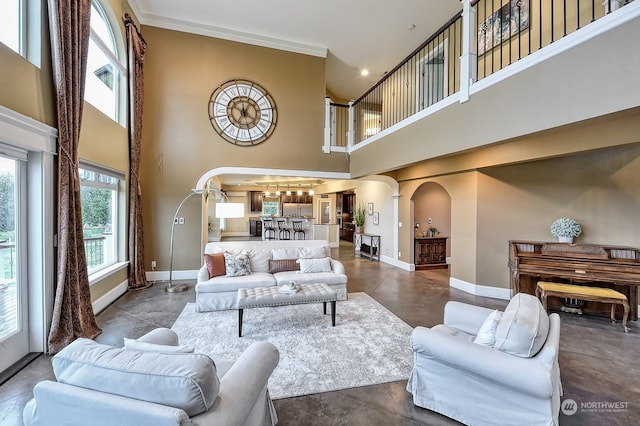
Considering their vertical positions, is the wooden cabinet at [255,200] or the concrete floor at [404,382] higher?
the wooden cabinet at [255,200]

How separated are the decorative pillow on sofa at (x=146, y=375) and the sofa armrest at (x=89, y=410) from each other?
3cm

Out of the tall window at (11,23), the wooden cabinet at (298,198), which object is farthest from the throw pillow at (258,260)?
the wooden cabinet at (298,198)

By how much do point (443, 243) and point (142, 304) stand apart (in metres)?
6.99

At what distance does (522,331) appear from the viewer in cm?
184

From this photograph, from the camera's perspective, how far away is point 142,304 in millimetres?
4488

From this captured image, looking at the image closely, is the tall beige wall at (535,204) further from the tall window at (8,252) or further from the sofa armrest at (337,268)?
the tall window at (8,252)

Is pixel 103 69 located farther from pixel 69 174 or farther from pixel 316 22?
pixel 316 22

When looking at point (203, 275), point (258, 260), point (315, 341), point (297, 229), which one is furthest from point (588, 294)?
point (297, 229)

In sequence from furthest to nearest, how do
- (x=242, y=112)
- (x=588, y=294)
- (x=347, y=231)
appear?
(x=347, y=231)
(x=242, y=112)
(x=588, y=294)

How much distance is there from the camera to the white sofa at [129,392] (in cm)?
116

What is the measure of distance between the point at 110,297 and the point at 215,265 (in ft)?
5.67

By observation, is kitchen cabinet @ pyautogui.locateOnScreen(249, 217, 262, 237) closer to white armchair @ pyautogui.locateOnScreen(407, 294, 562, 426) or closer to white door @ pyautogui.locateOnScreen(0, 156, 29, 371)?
white door @ pyautogui.locateOnScreen(0, 156, 29, 371)

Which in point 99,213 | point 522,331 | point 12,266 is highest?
point 99,213

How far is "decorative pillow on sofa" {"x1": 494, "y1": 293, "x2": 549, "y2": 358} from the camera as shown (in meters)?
1.83
